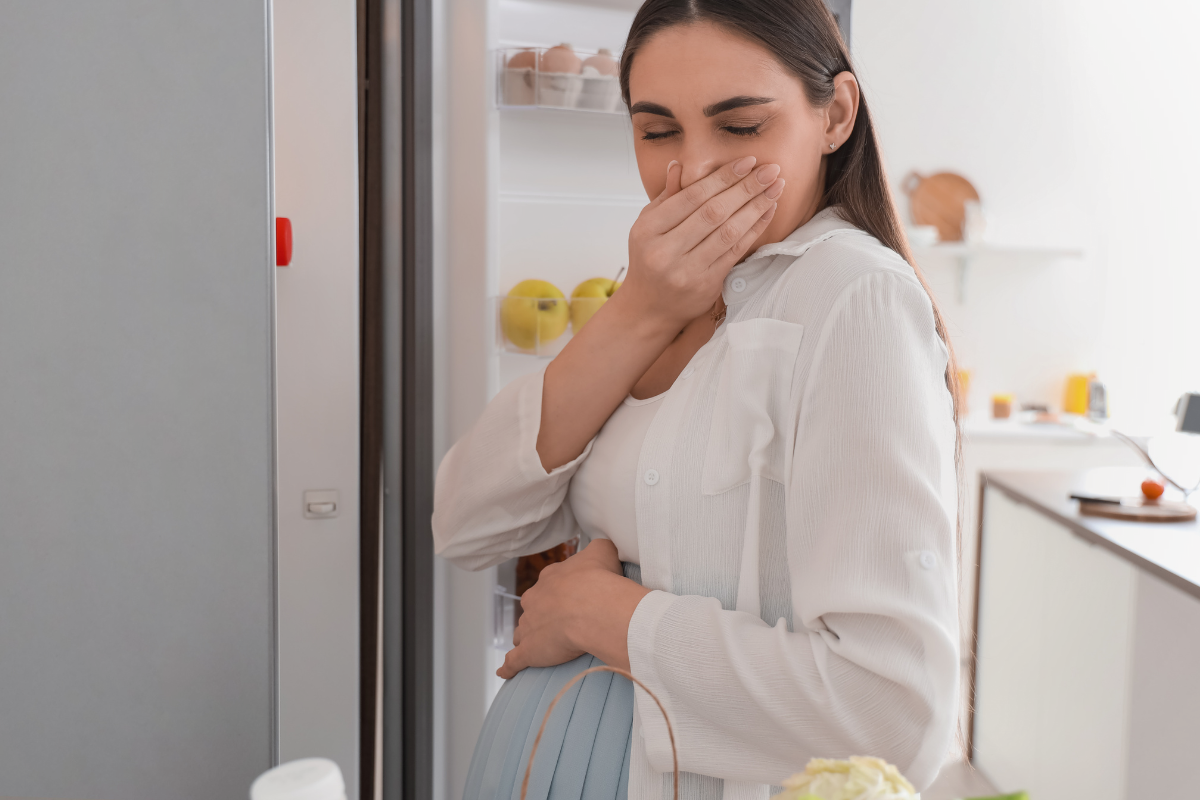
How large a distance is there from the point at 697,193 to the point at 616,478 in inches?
11.0

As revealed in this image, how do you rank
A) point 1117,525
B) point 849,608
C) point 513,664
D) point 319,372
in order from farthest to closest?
point 1117,525, point 319,372, point 513,664, point 849,608

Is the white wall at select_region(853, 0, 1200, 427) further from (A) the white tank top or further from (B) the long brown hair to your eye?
(A) the white tank top

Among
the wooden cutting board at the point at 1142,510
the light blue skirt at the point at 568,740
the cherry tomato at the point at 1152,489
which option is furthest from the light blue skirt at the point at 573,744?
the cherry tomato at the point at 1152,489

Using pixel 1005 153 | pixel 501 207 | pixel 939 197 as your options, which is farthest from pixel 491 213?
pixel 1005 153

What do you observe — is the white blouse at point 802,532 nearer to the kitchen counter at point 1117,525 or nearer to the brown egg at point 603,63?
the brown egg at point 603,63

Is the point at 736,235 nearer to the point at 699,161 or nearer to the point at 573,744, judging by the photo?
the point at 699,161

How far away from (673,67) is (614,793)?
664 millimetres

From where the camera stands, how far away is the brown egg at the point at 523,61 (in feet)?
4.58

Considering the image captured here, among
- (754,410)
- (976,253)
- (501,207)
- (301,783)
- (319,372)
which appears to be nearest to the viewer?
(301,783)

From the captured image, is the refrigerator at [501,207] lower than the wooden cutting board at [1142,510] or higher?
higher

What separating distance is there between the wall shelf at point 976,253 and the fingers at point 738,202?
2.66 meters

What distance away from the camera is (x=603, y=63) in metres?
1.45

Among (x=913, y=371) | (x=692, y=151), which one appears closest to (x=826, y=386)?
(x=913, y=371)

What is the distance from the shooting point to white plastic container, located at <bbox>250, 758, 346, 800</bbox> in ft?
1.27
